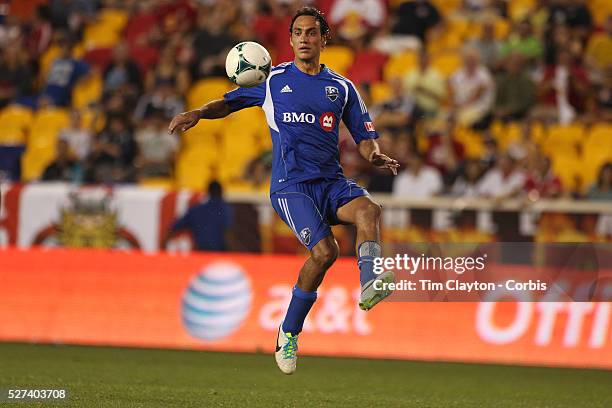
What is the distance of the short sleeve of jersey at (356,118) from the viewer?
8.62 m

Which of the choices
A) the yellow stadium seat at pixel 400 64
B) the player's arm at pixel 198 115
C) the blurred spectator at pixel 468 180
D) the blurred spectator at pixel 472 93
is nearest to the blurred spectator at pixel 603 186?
the blurred spectator at pixel 468 180

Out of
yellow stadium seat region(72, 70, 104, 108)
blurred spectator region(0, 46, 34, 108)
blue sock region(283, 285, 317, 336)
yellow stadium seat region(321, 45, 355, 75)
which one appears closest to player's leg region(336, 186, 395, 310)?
blue sock region(283, 285, 317, 336)

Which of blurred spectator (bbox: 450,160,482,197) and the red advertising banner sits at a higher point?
blurred spectator (bbox: 450,160,482,197)

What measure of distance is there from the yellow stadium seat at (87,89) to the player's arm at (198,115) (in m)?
10.7

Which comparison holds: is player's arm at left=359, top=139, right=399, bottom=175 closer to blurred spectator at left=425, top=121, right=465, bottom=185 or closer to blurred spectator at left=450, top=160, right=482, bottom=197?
blurred spectator at left=450, top=160, right=482, bottom=197

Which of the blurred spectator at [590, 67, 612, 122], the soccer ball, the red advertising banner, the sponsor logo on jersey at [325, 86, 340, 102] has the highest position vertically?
the soccer ball

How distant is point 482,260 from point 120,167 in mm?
6412

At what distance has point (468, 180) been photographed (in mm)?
14859

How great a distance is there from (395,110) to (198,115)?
818cm

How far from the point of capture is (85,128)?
58.5ft

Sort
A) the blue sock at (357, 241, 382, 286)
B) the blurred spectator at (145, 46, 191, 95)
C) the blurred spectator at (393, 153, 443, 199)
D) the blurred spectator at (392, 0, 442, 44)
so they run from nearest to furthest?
the blue sock at (357, 241, 382, 286) → the blurred spectator at (393, 153, 443, 199) → the blurred spectator at (392, 0, 442, 44) → the blurred spectator at (145, 46, 191, 95)

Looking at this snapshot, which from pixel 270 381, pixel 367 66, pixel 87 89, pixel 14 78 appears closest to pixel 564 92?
pixel 367 66

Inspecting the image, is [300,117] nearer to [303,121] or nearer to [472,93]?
[303,121]

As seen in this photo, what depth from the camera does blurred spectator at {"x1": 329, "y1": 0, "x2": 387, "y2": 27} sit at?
17953 millimetres
